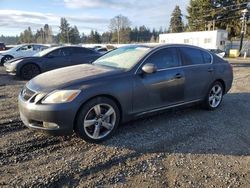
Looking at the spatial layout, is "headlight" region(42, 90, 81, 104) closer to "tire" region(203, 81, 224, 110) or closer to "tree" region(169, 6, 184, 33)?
"tire" region(203, 81, 224, 110)

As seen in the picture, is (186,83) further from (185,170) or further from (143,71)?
(185,170)

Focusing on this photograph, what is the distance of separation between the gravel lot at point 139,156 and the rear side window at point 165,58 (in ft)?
3.64

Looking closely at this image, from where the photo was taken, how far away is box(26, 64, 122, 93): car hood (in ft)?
14.0

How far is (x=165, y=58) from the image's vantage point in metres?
5.42

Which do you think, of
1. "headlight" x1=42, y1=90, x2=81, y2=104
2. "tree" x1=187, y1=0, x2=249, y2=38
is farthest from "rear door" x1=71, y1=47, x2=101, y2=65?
"tree" x1=187, y1=0, x2=249, y2=38

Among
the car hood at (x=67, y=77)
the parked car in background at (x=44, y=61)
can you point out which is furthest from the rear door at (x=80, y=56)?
the car hood at (x=67, y=77)

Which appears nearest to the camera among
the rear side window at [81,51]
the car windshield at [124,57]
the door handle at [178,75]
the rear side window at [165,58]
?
the car windshield at [124,57]

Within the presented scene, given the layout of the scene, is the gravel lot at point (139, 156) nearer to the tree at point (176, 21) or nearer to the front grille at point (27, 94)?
the front grille at point (27, 94)

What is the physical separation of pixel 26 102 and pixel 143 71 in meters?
1.99

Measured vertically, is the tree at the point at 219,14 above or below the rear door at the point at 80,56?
above

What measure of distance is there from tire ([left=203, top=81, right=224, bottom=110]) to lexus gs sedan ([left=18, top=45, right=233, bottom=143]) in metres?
0.03

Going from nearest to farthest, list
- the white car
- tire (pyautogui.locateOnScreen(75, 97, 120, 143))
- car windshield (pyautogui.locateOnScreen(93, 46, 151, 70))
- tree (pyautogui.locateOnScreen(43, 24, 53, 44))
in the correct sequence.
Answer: tire (pyautogui.locateOnScreen(75, 97, 120, 143))
car windshield (pyautogui.locateOnScreen(93, 46, 151, 70))
the white car
tree (pyautogui.locateOnScreen(43, 24, 53, 44))

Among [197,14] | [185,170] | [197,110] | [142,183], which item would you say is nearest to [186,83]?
[197,110]

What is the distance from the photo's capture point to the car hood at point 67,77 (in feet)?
14.0
